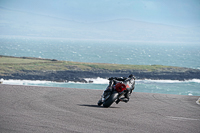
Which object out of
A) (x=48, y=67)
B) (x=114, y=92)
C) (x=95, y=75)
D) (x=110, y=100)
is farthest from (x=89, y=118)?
(x=48, y=67)

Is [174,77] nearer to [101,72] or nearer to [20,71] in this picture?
[101,72]

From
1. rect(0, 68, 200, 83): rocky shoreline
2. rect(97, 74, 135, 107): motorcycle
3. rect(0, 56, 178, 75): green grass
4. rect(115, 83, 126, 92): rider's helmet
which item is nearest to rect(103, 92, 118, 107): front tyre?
rect(97, 74, 135, 107): motorcycle

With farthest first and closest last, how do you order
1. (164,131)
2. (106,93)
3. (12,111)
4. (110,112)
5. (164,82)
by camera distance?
(164,82) → (106,93) → (110,112) → (12,111) → (164,131)

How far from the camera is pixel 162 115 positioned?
11.0 meters

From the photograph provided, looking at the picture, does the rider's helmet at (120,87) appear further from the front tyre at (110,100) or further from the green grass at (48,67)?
the green grass at (48,67)

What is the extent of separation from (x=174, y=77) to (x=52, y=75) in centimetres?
2425

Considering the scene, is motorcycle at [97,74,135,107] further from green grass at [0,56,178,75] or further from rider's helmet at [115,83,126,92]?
green grass at [0,56,178,75]

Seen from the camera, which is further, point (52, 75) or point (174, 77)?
point (174, 77)

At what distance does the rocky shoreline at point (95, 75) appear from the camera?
5422 centimetres

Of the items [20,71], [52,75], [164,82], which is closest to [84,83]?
[52,75]

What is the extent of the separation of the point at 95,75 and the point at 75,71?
12.6ft

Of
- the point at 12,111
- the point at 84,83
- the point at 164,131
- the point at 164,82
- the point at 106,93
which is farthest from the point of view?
the point at 164,82

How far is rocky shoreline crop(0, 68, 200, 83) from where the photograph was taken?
54.2 meters

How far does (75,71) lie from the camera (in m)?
59.6
